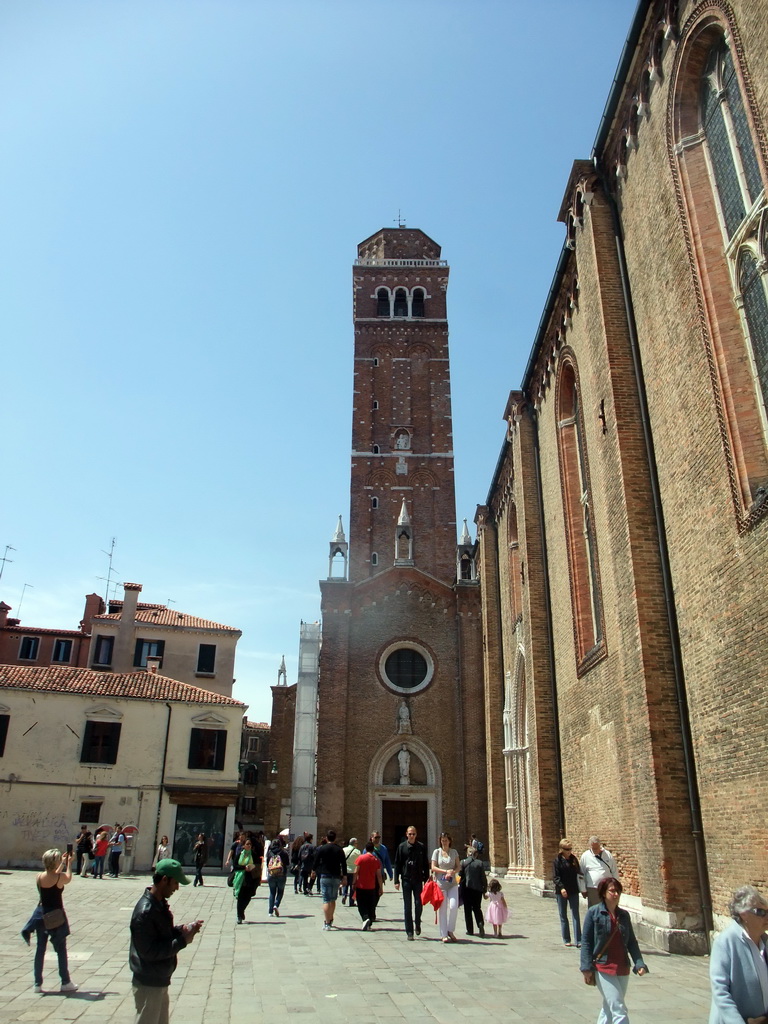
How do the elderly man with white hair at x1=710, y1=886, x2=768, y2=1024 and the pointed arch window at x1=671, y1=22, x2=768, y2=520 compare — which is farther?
the pointed arch window at x1=671, y1=22, x2=768, y2=520

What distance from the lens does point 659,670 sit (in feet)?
33.8

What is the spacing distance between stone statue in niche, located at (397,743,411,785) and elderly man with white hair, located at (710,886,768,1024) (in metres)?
24.0

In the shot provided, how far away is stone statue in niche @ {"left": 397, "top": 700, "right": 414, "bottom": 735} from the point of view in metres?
27.2

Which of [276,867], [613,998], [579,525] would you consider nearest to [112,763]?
[276,867]

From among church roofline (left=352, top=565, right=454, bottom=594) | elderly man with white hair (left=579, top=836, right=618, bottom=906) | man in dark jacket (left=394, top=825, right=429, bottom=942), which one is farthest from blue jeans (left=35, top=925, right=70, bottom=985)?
church roofline (left=352, top=565, right=454, bottom=594)

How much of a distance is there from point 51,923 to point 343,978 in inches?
110

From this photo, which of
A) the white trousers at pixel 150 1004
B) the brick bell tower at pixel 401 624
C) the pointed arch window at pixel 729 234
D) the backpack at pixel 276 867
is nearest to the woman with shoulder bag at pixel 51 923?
the white trousers at pixel 150 1004

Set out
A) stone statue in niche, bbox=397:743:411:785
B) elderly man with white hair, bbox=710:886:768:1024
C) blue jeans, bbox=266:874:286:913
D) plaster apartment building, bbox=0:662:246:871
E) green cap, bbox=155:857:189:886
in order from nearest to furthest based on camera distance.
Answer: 1. elderly man with white hair, bbox=710:886:768:1024
2. green cap, bbox=155:857:189:886
3. blue jeans, bbox=266:874:286:913
4. plaster apartment building, bbox=0:662:246:871
5. stone statue in niche, bbox=397:743:411:785

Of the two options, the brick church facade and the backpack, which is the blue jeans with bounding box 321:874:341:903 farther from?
the brick church facade

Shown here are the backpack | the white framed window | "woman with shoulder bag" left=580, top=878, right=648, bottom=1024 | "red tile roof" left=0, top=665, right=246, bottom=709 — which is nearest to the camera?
"woman with shoulder bag" left=580, top=878, right=648, bottom=1024

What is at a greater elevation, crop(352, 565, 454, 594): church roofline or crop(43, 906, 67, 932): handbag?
crop(352, 565, 454, 594): church roofline

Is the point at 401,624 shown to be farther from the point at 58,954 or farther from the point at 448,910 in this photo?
the point at 58,954

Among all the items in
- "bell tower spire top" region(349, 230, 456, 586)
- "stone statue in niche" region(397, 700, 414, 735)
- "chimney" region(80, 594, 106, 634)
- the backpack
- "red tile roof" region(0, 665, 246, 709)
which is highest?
"bell tower spire top" region(349, 230, 456, 586)

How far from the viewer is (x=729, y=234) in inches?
379
